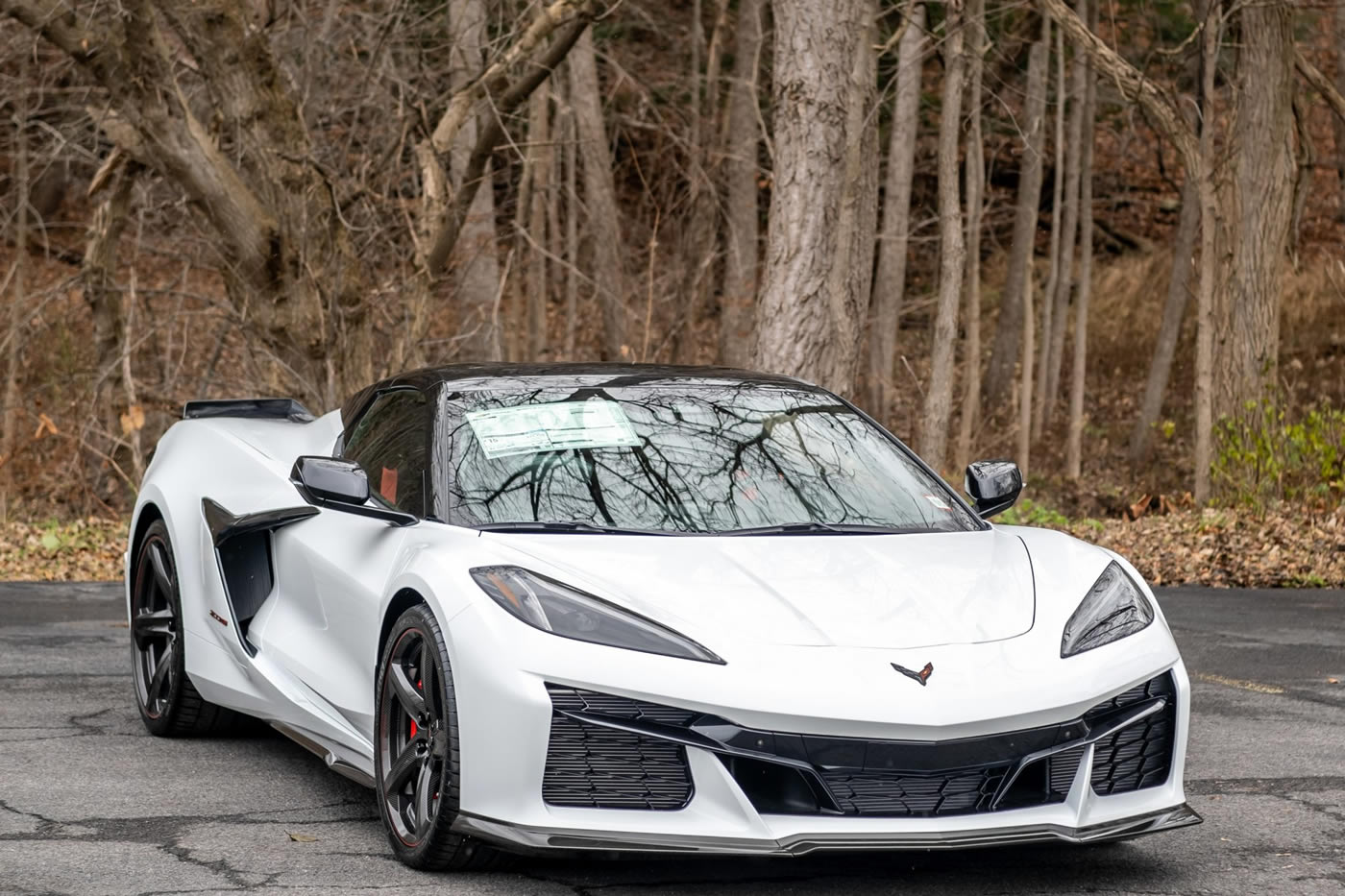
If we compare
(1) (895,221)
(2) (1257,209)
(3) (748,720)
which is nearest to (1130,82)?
(2) (1257,209)

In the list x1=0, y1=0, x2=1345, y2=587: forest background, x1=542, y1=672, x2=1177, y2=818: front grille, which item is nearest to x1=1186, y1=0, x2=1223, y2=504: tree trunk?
x1=0, y1=0, x2=1345, y2=587: forest background

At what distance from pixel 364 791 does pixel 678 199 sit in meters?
20.2

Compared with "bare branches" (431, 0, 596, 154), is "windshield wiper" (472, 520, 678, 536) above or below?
below

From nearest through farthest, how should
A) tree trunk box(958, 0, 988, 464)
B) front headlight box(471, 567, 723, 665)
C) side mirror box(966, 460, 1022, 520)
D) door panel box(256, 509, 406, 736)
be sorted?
front headlight box(471, 567, 723, 665) → door panel box(256, 509, 406, 736) → side mirror box(966, 460, 1022, 520) → tree trunk box(958, 0, 988, 464)

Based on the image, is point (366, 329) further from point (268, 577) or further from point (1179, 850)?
point (1179, 850)

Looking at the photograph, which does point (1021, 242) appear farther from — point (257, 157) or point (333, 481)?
point (333, 481)

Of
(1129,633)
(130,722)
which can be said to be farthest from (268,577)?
(1129,633)

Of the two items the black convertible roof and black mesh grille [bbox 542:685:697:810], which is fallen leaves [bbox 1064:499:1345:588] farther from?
black mesh grille [bbox 542:685:697:810]

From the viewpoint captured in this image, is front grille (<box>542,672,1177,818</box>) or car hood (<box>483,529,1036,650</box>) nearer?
front grille (<box>542,672,1177,818</box>)

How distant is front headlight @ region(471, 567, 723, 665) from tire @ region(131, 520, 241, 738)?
2406 millimetres

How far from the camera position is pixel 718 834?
13.3ft

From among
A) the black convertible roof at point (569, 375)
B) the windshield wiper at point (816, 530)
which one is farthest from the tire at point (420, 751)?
the black convertible roof at point (569, 375)

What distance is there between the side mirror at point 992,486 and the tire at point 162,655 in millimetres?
2891

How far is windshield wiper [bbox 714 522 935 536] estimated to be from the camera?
504cm
